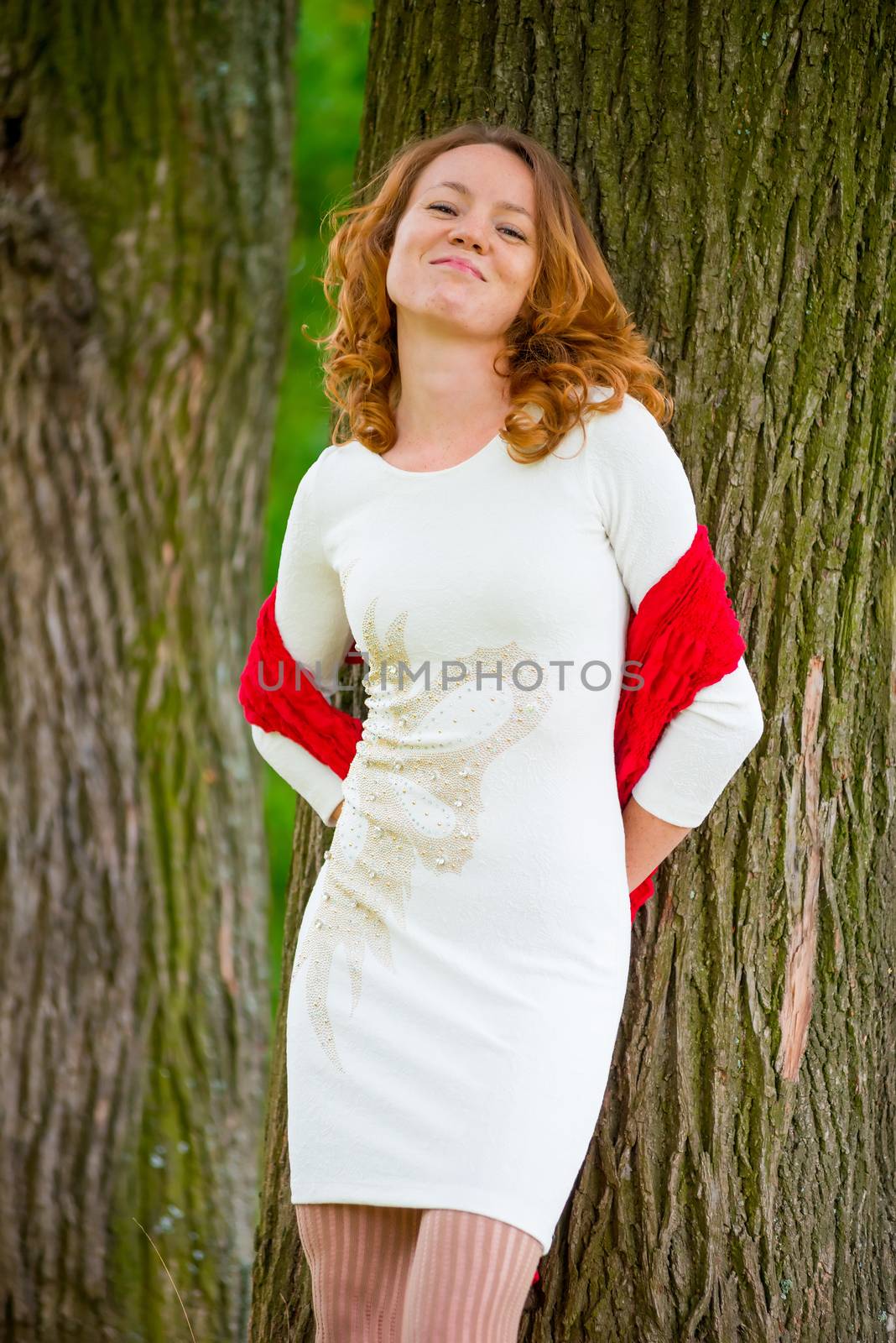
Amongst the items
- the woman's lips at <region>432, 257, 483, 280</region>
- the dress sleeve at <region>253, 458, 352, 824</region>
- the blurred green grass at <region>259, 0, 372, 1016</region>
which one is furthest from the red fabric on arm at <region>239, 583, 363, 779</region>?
the blurred green grass at <region>259, 0, 372, 1016</region>

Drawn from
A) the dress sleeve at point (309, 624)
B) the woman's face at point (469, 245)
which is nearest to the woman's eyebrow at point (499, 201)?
the woman's face at point (469, 245)

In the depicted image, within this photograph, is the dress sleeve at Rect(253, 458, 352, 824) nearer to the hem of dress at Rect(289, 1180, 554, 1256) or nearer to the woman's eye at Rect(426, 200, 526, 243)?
the woman's eye at Rect(426, 200, 526, 243)

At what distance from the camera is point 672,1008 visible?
2.43 meters

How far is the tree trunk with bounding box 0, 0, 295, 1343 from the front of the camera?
407 centimetres

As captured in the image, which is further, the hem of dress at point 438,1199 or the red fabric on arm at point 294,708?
the red fabric on arm at point 294,708

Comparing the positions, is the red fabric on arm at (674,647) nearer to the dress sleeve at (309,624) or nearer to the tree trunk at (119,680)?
the dress sleeve at (309,624)

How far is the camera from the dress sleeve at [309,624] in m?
2.28

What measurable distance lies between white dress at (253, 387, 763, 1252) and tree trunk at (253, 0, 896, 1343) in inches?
16.0

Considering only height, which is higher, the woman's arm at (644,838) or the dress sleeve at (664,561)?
the dress sleeve at (664,561)

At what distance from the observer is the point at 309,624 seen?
2367 millimetres

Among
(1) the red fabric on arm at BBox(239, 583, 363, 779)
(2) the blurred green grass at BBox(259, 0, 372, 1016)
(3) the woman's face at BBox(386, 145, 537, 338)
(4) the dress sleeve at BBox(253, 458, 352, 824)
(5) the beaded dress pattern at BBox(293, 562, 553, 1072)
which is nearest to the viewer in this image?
(5) the beaded dress pattern at BBox(293, 562, 553, 1072)

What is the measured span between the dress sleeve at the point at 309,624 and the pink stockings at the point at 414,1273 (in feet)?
2.25

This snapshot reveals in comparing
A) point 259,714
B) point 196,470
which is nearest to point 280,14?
point 196,470

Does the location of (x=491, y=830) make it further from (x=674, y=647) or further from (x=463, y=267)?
(x=463, y=267)
